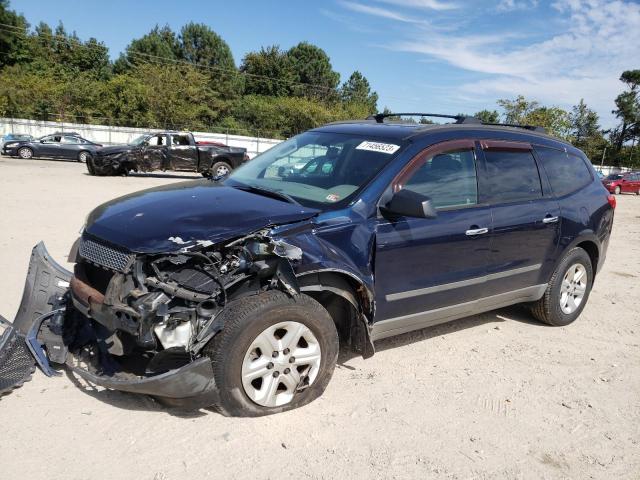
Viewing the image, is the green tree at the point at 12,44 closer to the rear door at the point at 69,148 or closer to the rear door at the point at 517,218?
the rear door at the point at 69,148

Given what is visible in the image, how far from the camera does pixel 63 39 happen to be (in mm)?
53625

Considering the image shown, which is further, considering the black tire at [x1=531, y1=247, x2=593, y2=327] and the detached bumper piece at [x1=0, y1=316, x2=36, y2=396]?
the black tire at [x1=531, y1=247, x2=593, y2=327]

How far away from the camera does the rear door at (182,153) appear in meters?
19.4

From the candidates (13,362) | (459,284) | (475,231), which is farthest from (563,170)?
(13,362)

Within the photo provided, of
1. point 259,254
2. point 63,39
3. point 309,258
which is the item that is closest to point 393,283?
point 309,258

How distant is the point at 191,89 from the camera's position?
4662 centimetres

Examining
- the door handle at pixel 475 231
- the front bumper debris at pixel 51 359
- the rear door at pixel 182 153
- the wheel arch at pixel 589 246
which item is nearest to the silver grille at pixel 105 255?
the front bumper debris at pixel 51 359

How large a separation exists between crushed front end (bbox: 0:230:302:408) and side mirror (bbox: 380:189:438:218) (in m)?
0.80

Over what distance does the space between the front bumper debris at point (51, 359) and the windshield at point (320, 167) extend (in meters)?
1.39

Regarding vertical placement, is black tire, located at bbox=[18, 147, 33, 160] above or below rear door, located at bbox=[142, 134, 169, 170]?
below

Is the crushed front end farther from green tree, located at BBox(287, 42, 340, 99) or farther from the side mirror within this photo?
green tree, located at BBox(287, 42, 340, 99)

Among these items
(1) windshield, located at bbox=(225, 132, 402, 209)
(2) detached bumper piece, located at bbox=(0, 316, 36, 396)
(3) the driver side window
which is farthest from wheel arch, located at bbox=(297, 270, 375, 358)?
(3) the driver side window

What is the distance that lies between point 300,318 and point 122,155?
54.2ft

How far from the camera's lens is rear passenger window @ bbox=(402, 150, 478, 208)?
12.9ft
